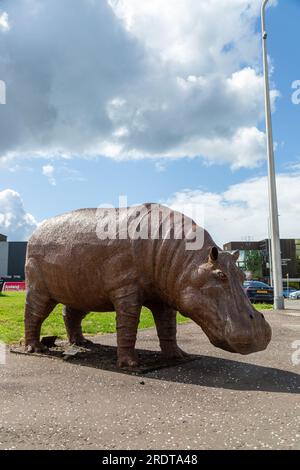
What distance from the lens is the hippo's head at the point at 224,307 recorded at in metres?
6.04

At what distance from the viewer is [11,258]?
76938mm

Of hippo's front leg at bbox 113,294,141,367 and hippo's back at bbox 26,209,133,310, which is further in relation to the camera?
hippo's back at bbox 26,209,133,310

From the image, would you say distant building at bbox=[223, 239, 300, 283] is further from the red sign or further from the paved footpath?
the paved footpath

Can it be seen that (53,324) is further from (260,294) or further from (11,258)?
(11,258)

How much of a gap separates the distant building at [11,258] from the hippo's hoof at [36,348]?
230ft

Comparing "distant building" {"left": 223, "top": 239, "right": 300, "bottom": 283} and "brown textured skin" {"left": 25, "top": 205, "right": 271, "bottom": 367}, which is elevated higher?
"distant building" {"left": 223, "top": 239, "right": 300, "bottom": 283}

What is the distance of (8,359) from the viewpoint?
780 cm

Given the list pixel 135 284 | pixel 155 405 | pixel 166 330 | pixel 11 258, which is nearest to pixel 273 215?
pixel 166 330

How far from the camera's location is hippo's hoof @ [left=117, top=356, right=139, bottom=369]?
6958mm

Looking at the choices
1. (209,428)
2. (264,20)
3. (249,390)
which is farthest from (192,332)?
(264,20)

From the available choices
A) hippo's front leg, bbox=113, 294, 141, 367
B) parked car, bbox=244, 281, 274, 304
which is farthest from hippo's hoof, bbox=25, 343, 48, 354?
parked car, bbox=244, 281, 274, 304

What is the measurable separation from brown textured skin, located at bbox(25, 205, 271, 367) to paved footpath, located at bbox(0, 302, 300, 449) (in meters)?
0.63

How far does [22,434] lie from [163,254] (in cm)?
354
